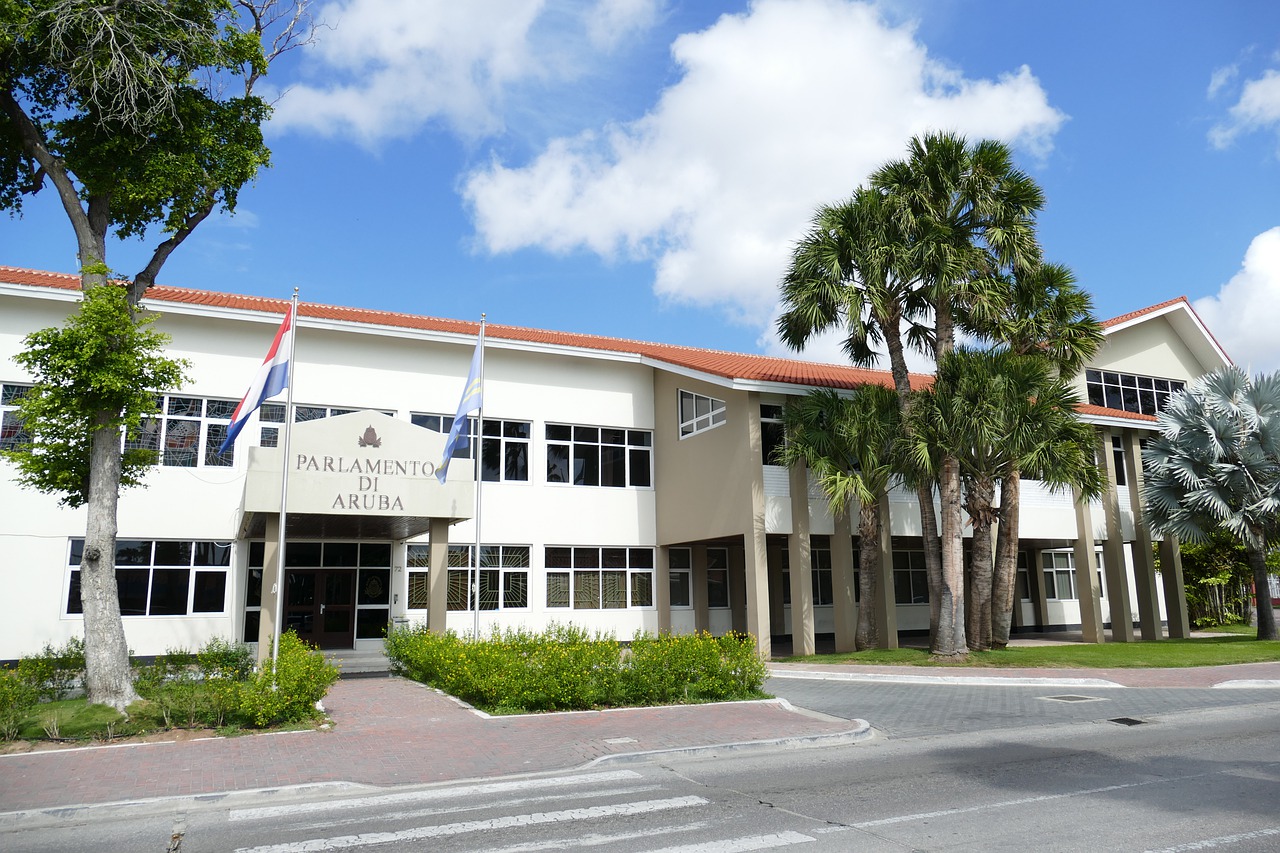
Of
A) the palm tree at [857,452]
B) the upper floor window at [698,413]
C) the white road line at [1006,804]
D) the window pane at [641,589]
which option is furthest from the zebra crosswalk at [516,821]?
the window pane at [641,589]

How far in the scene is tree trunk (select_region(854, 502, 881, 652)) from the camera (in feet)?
70.1

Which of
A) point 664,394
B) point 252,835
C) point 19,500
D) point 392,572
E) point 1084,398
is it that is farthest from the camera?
point 1084,398

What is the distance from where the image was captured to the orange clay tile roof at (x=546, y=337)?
21.0 metres

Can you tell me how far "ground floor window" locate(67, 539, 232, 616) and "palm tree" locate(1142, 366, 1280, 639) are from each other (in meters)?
23.5

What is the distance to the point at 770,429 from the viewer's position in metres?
22.5

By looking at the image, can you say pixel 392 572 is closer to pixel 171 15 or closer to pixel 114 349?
pixel 114 349

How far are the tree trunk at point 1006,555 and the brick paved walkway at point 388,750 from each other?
10366mm

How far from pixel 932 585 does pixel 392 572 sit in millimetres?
12743

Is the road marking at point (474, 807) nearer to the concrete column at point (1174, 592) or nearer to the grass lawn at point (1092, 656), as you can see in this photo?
the grass lawn at point (1092, 656)

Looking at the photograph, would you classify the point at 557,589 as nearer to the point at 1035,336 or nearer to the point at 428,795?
the point at 1035,336

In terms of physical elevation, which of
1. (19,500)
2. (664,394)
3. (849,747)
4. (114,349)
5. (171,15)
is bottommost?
(849,747)

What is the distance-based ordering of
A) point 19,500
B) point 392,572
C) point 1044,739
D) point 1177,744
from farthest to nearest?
point 392,572
point 19,500
point 1044,739
point 1177,744

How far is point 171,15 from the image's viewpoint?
1406 centimetres

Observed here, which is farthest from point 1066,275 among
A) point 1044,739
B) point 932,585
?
point 1044,739
